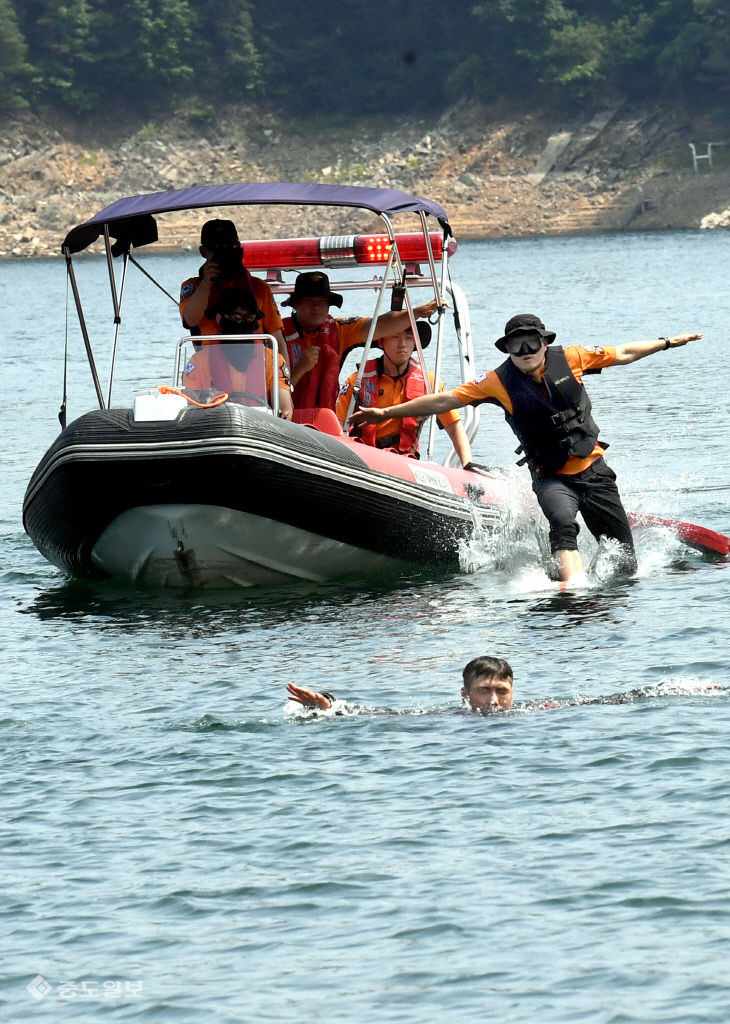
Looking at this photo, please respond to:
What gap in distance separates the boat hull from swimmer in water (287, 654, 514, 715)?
7.80ft

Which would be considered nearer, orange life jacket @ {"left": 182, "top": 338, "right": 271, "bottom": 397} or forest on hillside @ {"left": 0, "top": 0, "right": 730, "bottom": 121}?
orange life jacket @ {"left": 182, "top": 338, "right": 271, "bottom": 397}

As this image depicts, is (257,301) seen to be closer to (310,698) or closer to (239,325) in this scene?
(239,325)

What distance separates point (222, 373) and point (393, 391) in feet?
4.13

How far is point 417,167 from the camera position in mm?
76625

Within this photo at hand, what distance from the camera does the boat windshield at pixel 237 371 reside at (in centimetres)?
1069

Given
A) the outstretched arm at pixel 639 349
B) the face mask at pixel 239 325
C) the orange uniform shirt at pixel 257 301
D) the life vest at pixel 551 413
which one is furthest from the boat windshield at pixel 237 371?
the outstretched arm at pixel 639 349

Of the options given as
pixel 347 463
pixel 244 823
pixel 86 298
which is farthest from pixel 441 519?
pixel 86 298

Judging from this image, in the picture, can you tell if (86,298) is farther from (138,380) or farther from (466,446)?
(466,446)

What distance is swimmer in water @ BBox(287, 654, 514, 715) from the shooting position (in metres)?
7.78

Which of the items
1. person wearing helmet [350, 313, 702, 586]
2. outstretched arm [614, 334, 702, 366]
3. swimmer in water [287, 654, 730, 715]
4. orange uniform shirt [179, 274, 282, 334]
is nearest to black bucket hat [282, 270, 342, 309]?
orange uniform shirt [179, 274, 282, 334]

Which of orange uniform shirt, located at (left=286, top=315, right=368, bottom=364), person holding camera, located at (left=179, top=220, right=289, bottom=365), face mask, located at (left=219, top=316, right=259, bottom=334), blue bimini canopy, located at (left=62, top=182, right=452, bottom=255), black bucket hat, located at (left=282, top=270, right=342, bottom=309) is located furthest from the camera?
orange uniform shirt, located at (left=286, top=315, right=368, bottom=364)

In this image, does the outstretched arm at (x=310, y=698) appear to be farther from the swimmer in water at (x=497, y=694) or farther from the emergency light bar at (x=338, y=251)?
the emergency light bar at (x=338, y=251)

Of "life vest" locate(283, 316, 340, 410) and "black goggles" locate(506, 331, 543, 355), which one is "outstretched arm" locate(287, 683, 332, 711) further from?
"life vest" locate(283, 316, 340, 410)

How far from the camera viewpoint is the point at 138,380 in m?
25.6
